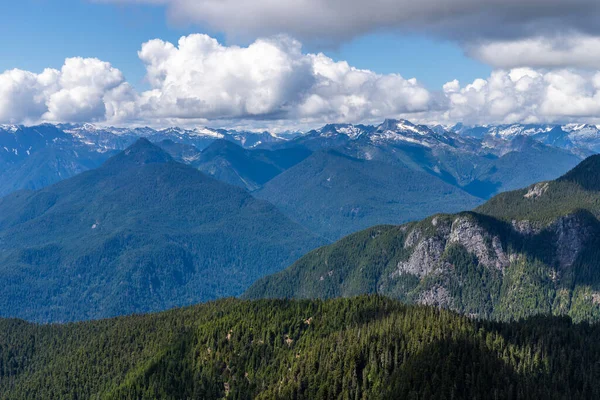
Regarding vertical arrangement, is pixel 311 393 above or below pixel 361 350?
below

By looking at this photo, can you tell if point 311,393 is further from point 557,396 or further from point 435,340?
point 557,396

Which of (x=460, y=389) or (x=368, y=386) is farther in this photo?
(x=368, y=386)

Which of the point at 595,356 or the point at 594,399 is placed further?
the point at 595,356

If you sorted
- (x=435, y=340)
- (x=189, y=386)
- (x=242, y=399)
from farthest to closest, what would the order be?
(x=189, y=386) → (x=242, y=399) → (x=435, y=340)

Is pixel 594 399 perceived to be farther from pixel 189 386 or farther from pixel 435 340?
pixel 189 386

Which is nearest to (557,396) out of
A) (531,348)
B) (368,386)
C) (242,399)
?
(531,348)

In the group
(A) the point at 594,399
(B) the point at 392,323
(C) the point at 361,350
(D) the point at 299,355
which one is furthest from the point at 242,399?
(A) the point at 594,399

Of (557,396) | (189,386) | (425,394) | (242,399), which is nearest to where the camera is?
(425,394)

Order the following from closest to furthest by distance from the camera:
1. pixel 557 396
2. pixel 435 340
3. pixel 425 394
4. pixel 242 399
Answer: pixel 425 394 < pixel 557 396 < pixel 435 340 < pixel 242 399

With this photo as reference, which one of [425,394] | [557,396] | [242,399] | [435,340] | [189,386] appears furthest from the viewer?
[189,386]
